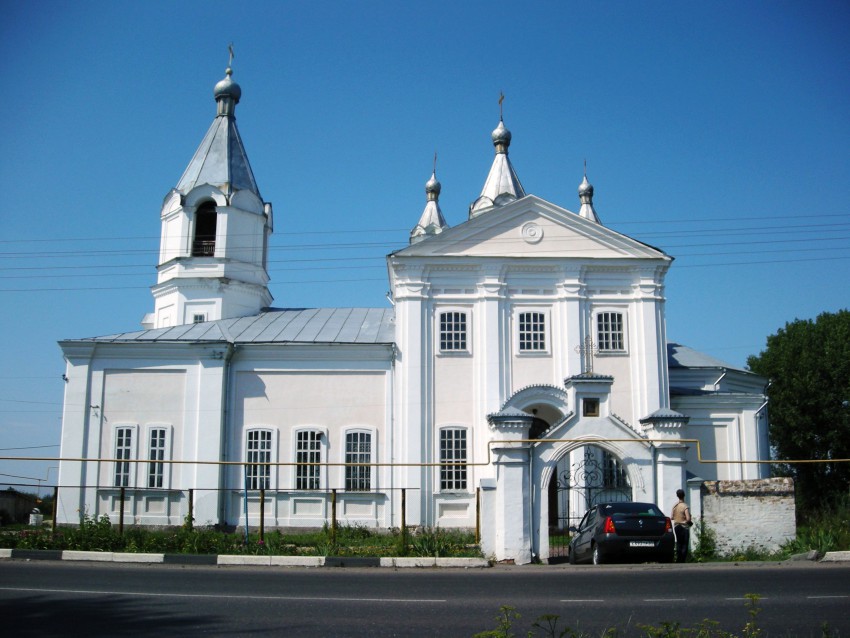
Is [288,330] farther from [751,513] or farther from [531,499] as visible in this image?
[751,513]

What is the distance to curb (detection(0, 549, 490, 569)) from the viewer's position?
1545 centimetres

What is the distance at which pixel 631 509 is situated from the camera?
15.4 metres

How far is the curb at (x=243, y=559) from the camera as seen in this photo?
15.5 metres

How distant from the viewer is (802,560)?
15336mm

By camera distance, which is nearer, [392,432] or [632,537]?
[632,537]

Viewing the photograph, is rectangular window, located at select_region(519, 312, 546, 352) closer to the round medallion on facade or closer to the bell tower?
the round medallion on facade

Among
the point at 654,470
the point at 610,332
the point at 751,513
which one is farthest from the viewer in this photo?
the point at 610,332

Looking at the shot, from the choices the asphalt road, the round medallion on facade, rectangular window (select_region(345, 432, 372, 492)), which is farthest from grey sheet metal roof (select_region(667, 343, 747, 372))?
the asphalt road

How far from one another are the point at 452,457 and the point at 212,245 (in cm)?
1160

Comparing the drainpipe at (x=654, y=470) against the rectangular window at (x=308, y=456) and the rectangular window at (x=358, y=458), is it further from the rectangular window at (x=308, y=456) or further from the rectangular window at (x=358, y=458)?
the rectangular window at (x=308, y=456)

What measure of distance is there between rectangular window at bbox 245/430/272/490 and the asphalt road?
1098 cm

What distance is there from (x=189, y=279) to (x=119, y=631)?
2223 cm

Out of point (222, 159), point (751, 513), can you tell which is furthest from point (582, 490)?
point (222, 159)

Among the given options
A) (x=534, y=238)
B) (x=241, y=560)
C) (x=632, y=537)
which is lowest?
(x=241, y=560)
